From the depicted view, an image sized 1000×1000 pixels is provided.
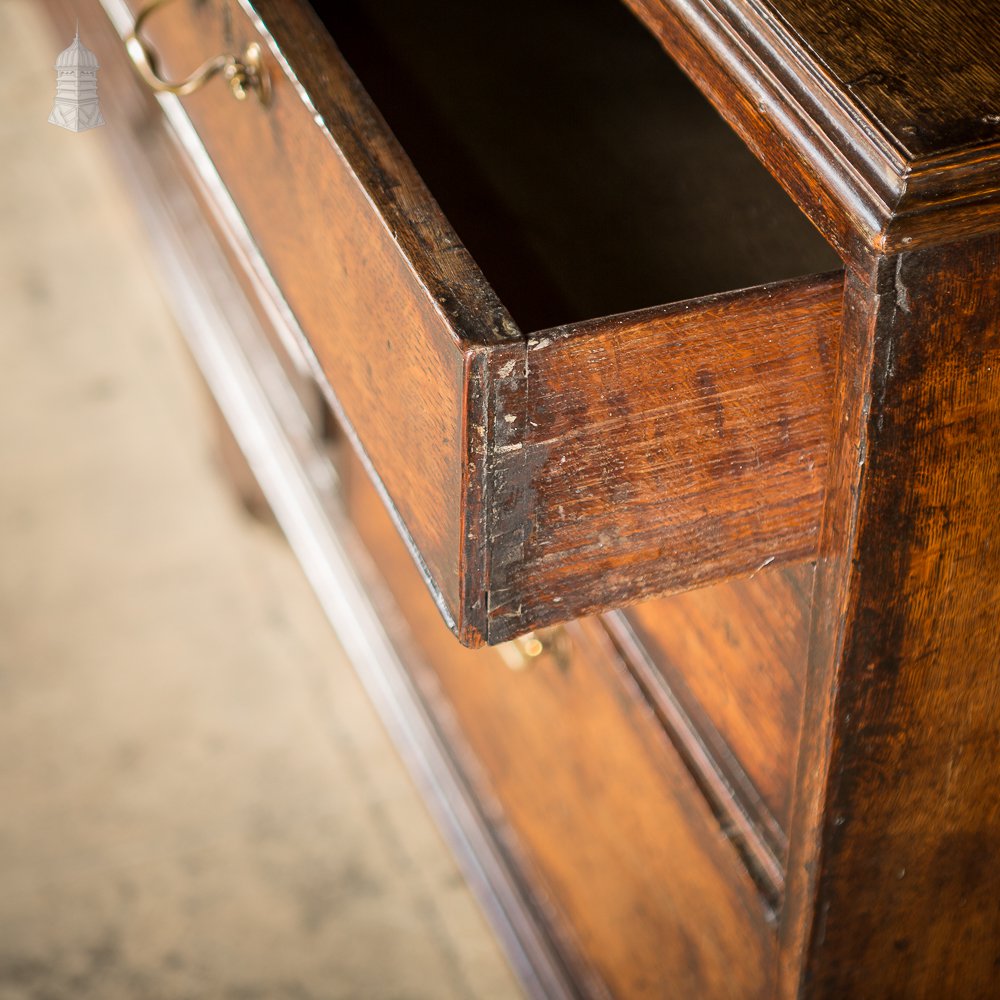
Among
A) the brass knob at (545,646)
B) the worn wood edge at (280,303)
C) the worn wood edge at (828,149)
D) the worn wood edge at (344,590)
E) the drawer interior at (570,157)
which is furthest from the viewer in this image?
the worn wood edge at (344,590)

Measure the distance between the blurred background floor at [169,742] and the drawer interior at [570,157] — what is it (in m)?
0.69

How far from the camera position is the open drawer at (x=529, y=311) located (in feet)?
1.53

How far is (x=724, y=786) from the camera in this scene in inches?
27.6

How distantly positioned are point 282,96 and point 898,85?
27 cm

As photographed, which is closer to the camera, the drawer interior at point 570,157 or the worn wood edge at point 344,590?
the drawer interior at point 570,157

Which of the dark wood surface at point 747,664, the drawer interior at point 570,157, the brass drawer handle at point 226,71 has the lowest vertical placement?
the dark wood surface at point 747,664

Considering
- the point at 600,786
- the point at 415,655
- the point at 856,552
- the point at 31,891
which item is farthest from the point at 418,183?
the point at 31,891

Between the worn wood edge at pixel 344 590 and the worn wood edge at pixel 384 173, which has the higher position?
the worn wood edge at pixel 384 173

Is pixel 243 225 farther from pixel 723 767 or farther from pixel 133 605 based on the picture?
pixel 133 605

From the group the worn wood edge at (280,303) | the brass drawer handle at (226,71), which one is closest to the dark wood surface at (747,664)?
the worn wood edge at (280,303)

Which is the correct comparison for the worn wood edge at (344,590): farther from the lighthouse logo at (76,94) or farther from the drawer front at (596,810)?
the lighthouse logo at (76,94)

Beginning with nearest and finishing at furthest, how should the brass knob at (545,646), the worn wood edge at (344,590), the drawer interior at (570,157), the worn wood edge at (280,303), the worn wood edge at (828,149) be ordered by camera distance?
the worn wood edge at (828,149)
the worn wood edge at (280,303)
the drawer interior at (570,157)
the brass knob at (545,646)
the worn wood edge at (344,590)

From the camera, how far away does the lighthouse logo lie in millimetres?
624

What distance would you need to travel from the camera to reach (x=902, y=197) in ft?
1.33
